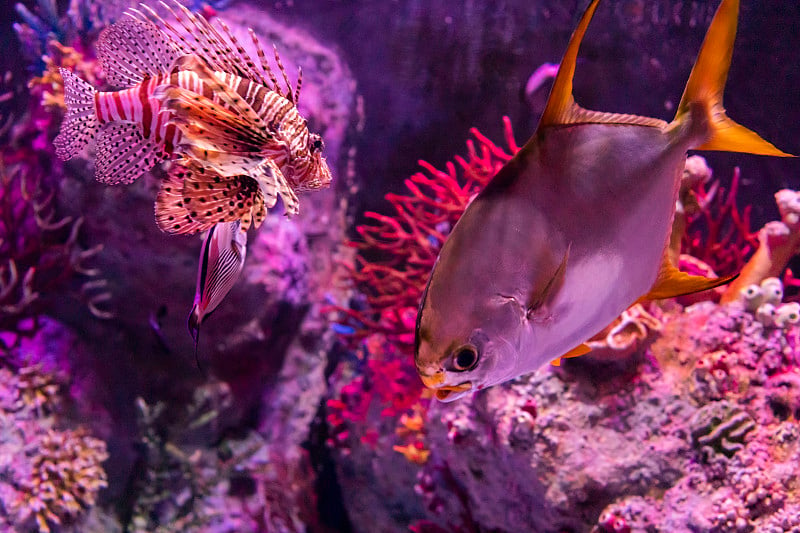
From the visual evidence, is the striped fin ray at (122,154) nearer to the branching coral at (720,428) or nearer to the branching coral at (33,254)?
the branching coral at (720,428)

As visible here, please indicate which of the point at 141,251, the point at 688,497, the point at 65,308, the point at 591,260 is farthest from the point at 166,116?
the point at 65,308

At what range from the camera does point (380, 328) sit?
10.4 ft

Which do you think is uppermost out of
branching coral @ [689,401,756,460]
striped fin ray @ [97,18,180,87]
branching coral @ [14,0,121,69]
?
striped fin ray @ [97,18,180,87]

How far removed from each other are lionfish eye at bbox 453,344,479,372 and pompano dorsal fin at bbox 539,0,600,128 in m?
0.39

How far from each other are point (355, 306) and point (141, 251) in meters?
1.66

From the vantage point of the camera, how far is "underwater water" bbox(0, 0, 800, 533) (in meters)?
2.20

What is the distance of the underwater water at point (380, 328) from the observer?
2197 mm

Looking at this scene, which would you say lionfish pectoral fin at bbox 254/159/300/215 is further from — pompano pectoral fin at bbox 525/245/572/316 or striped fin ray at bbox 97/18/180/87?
pompano pectoral fin at bbox 525/245/572/316

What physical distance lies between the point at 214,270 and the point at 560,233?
562 mm

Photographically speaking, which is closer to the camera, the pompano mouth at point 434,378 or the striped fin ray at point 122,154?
the pompano mouth at point 434,378

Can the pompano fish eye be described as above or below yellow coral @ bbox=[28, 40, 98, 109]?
above

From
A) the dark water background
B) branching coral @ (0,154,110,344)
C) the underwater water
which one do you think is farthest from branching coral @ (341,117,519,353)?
branching coral @ (0,154,110,344)

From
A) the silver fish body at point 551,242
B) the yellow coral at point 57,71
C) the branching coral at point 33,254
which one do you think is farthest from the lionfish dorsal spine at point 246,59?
the branching coral at point 33,254

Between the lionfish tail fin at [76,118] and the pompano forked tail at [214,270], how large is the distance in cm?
46
